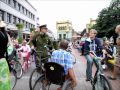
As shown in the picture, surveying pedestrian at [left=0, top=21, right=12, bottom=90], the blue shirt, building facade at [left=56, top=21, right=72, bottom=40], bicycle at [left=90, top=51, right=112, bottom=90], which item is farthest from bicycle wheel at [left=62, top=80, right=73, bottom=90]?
building facade at [left=56, top=21, right=72, bottom=40]

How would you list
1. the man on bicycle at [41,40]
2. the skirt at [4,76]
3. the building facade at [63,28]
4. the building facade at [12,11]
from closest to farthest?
the skirt at [4,76] → the man on bicycle at [41,40] → the building facade at [12,11] → the building facade at [63,28]

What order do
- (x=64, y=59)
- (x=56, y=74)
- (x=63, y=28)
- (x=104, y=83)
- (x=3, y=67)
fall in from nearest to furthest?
1. (x=3, y=67)
2. (x=56, y=74)
3. (x=64, y=59)
4. (x=104, y=83)
5. (x=63, y=28)

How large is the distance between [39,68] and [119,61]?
2546 mm

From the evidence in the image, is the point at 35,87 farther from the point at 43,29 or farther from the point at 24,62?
the point at 24,62

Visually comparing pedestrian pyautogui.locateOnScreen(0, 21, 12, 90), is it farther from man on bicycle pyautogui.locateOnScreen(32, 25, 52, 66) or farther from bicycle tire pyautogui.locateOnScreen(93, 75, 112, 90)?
man on bicycle pyautogui.locateOnScreen(32, 25, 52, 66)

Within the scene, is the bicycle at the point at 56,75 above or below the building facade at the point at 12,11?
below

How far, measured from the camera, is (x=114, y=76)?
838cm

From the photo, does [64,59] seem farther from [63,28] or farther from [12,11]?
[63,28]

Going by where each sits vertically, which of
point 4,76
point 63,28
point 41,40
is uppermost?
point 63,28

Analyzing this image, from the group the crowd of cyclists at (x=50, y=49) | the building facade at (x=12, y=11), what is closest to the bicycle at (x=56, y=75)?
the crowd of cyclists at (x=50, y=49)

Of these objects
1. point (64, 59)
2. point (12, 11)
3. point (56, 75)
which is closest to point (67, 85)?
point (56, 75)

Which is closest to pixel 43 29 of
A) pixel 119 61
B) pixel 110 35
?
pixel 119 61

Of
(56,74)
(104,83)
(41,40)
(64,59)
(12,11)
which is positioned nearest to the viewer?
(56,74)

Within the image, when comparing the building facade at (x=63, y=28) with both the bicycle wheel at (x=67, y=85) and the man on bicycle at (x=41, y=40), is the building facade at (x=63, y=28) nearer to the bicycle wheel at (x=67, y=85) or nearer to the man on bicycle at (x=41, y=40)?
the man on bicycle at (x=41, y=40)
